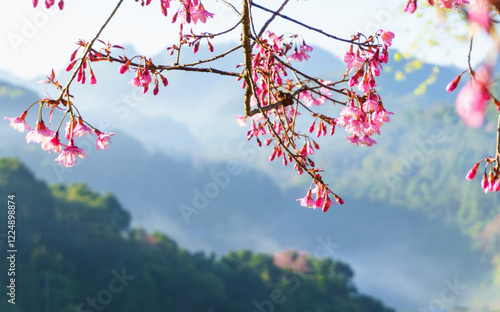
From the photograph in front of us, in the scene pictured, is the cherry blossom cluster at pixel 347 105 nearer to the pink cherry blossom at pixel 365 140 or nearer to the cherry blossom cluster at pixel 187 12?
the pink cherry blossom at pixel 365 140

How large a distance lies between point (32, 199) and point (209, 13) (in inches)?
1089

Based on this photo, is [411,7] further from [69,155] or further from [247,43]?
[69,155]

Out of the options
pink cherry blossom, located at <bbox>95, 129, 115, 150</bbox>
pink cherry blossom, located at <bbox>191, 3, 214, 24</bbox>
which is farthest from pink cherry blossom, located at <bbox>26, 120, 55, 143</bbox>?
pink cherry blossom, located at <bbox>191, 3, 214, 24</bbox>

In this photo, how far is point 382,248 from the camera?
95.2 m

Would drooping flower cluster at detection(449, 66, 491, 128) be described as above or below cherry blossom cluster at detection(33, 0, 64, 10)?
below

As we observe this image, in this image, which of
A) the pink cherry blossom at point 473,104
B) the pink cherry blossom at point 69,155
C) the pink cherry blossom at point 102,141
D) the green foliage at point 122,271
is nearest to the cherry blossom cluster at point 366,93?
the pink cherry blossom at point 102,141

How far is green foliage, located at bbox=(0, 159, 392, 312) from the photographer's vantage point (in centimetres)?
2297

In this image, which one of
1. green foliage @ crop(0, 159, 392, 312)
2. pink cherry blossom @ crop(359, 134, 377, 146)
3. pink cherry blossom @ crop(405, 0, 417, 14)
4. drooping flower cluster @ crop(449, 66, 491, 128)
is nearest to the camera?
drooping flower cluster @ crop(449, 66, 491, 128)

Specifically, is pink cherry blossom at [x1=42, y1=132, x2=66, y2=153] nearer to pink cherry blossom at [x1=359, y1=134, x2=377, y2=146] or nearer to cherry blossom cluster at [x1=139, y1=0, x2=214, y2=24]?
cherry blossom cluster at [x1=139, y1=0, x2=214, y2=24]

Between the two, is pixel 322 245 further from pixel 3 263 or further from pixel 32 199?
pixel 3 263

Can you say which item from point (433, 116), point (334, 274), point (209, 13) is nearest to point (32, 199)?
point (334, 274)

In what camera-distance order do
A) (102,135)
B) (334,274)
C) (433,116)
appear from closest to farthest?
(102,135), (334,274), (433,116)

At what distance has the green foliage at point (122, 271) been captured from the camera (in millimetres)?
22969

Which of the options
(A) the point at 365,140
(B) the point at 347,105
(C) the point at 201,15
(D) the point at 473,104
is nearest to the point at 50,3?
(C) the point at 201,15
